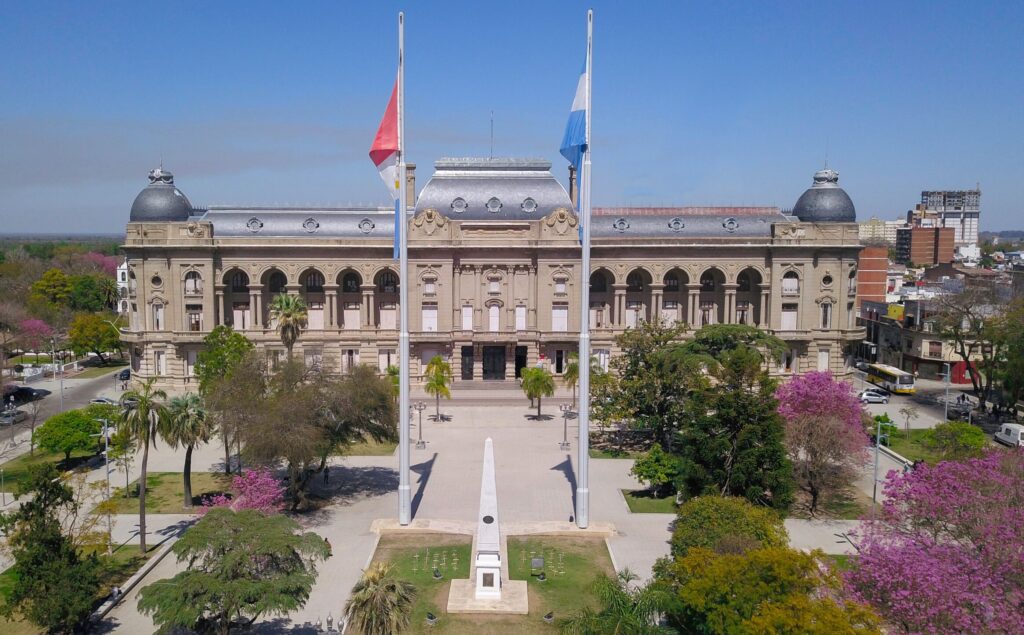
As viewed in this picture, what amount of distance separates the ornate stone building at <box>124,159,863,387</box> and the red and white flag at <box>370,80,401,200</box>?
37056 millimetres

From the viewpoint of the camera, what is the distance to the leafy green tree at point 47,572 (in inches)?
1072

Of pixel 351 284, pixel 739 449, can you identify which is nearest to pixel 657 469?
pixel 739 449

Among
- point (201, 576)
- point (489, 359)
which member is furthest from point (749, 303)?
point (201, 576)

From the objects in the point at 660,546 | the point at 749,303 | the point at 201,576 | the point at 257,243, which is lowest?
the point at 660,546

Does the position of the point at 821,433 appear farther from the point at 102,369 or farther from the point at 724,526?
the point at 102,369

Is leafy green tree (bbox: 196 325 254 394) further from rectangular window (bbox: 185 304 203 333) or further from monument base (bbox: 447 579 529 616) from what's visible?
monument base (bbox: 447 579 529 616)

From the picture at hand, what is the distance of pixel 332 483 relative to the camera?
46344mm

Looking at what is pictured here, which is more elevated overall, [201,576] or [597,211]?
[597,211]

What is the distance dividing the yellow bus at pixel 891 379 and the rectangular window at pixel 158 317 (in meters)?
64.3

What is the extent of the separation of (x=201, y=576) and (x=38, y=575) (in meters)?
6.81

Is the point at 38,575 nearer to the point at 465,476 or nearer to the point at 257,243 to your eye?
the point at 465,476

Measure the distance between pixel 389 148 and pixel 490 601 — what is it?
1865 cm

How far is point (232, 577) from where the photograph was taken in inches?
1006

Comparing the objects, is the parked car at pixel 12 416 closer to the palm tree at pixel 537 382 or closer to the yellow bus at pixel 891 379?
the palm tree at pixel 537 382
